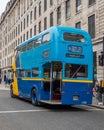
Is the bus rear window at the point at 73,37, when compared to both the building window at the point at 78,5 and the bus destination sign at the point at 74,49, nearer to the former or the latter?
the bus destination sign at the point at 74,49

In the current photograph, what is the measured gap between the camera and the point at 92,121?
12734 millimetres

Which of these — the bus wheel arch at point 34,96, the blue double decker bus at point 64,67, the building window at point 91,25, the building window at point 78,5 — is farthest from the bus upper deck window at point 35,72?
Result: the building window at point 78,5

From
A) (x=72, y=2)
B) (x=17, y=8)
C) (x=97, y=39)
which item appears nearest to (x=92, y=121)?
(x=97, y=39)

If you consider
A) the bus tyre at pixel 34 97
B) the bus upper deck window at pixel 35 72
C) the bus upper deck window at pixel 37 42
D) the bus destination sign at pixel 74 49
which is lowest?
the bus tyre at pixel 34 97

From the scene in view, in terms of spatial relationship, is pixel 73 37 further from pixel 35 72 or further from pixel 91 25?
pixel 91 25

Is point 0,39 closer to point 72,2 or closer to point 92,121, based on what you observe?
point 72,2

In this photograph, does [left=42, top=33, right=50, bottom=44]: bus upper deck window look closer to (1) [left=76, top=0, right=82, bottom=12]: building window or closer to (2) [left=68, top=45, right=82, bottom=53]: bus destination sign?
(2) [left=68, top=45, right=82, bottom=53]: bus destination sign

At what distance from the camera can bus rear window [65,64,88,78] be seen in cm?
1678

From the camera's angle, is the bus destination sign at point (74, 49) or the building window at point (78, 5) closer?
the bus destination sign at point (74, 49)

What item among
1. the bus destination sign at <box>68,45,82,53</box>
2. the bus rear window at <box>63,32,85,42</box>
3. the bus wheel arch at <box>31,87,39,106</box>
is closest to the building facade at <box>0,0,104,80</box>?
the bus rear window at <box>63,32,85,42</box>

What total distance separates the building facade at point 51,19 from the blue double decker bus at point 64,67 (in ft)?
8.05

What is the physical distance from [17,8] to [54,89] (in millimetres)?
59245

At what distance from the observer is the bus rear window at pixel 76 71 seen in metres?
16.8

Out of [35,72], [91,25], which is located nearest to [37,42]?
[35,72]
